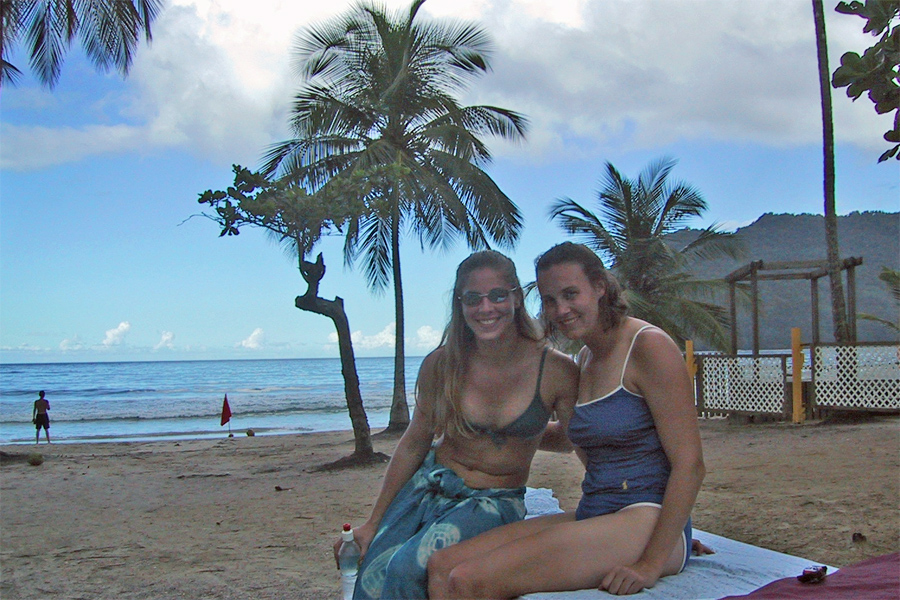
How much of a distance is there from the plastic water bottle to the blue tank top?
3.01 ft

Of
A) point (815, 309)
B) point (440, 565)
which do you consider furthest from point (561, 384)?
point (815, 309)

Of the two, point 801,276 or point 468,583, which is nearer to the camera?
point 468,583

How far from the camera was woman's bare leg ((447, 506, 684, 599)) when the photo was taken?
238cm

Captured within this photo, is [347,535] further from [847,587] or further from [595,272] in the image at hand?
[847,587]

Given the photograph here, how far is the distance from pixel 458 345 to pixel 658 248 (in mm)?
18020

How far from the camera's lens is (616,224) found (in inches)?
837

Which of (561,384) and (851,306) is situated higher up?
(851,306)

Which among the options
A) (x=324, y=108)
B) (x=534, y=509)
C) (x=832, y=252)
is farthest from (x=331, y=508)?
(x=832, y=252)

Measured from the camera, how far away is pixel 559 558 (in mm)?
2418

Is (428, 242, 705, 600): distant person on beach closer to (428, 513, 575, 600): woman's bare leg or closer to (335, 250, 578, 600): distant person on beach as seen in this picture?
(428, 513, 575, 600): woman's bare leg

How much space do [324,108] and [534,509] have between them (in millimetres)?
13498

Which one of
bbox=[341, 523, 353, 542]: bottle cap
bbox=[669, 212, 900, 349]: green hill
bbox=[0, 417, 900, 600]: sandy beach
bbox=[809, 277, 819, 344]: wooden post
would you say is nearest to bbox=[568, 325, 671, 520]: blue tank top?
bbox=[341, 523, 353, 542]: bottle cap

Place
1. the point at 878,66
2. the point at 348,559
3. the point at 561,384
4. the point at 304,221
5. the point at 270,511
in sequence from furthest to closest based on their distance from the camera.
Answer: the point at 304,221
the point at 270,511
the point at 348,559
the point at 561,384
the point at 878,66

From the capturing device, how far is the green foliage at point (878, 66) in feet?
7.66
